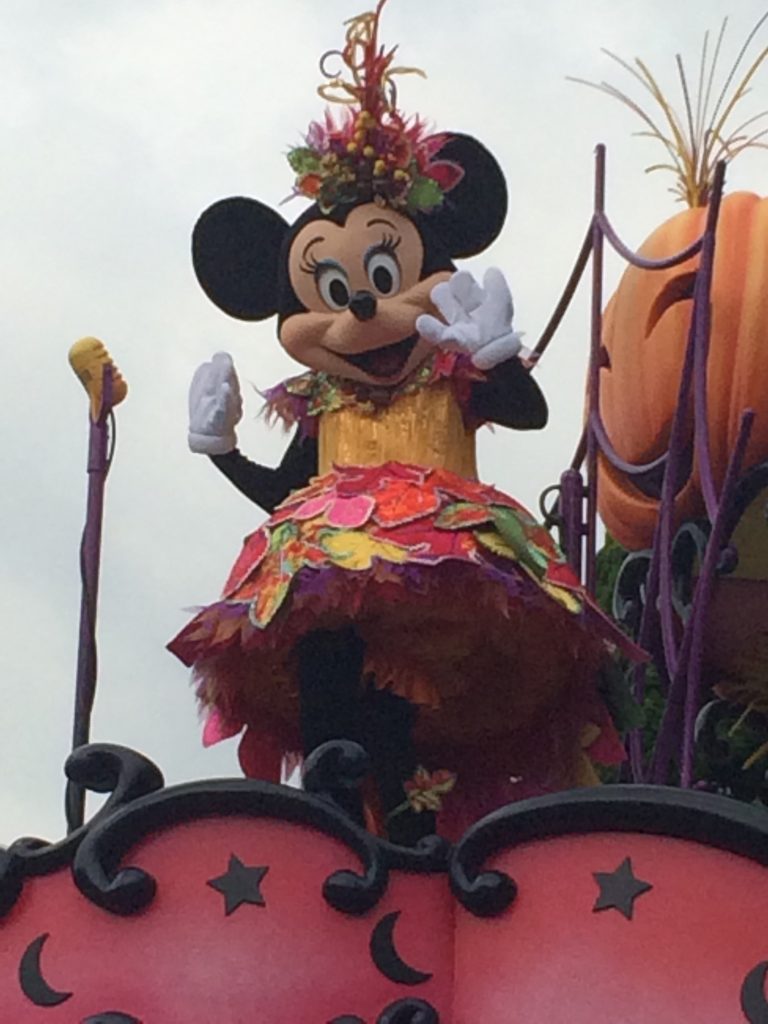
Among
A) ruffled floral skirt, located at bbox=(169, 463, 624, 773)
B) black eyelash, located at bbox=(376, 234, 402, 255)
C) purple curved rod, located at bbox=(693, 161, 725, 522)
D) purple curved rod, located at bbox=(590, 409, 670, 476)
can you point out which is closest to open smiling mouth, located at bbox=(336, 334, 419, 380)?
black eyelash, located at bbox=(376, 234, 402, 255)

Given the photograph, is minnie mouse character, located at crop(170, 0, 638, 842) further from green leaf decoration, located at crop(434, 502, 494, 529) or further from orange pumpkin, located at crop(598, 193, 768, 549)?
orange pumpkin, located at crop(598, 193, 768, 549)

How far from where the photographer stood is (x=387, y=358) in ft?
15.9

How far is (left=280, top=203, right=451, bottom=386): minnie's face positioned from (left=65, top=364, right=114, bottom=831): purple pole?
0.58 m

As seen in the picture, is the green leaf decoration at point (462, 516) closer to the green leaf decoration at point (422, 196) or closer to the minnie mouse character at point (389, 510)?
the minnie mouse character at point (389, 510)

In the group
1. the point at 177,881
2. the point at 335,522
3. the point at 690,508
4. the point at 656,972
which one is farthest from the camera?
the point at 690,508

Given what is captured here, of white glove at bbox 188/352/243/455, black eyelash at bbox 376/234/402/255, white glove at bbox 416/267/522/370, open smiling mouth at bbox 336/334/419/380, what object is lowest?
white glove at bbox 188/352/243/455

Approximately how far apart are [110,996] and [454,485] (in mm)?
1574

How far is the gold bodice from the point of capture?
4.73 meters

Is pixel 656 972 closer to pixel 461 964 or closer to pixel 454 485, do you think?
pixel 461 964

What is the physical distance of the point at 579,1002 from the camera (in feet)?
10.6

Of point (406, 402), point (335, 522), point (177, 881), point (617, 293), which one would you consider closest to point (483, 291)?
point (406, 402)

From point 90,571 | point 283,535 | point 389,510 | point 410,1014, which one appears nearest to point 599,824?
point 410,1014

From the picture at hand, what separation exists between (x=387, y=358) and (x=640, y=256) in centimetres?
128

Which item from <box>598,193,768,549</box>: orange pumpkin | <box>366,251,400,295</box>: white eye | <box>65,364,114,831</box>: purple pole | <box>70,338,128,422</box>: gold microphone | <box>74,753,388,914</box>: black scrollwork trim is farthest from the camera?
<box>598,193,768,549</box>: orange pumpkin
